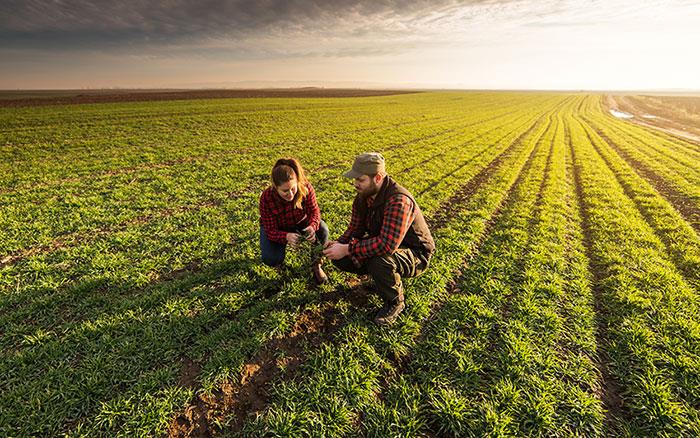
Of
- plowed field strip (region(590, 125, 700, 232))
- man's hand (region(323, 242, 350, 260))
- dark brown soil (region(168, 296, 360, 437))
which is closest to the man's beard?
man's hand (region(323, 242, 350, 260))

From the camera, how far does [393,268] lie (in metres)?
4.42

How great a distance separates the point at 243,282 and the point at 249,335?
4.67 ft

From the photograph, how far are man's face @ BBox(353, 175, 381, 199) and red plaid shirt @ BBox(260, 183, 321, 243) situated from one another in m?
1.41

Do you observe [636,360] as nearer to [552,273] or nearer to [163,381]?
Answer: [552,273]

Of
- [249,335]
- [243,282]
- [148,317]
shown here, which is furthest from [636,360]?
[148,317]

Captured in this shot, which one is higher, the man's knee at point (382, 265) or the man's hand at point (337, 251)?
the man's hand at point (337, 251)

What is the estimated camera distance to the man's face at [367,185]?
13.8ft

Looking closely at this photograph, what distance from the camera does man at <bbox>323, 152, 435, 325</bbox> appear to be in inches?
163

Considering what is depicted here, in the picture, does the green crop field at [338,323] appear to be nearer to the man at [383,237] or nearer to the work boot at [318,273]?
the work boot at [318,273]

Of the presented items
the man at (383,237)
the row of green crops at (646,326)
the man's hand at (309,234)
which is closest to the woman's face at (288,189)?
the man's hand at (309,234)

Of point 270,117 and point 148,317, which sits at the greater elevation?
point 270,117

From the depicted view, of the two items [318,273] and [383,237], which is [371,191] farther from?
[318,273]

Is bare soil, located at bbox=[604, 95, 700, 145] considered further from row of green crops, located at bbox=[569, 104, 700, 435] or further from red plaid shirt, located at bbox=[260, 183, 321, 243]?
red plaid shirt, located at bbox=[260, 183, 321, 243]

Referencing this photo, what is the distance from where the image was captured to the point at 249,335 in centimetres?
447
